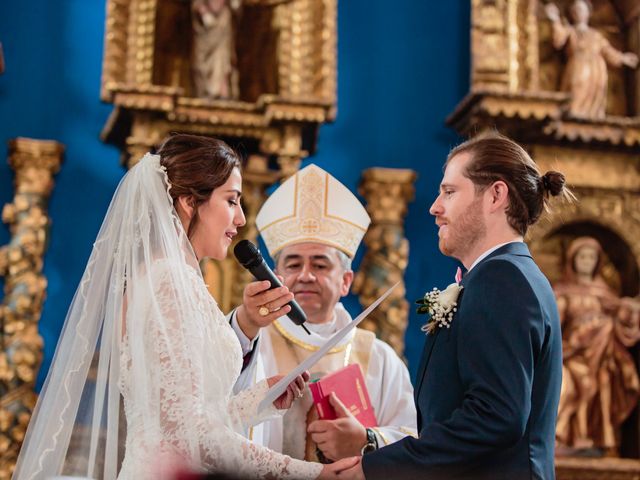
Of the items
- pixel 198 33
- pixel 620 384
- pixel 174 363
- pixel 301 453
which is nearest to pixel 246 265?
pixel 174 363

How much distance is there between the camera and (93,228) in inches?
213

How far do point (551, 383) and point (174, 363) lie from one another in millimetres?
978

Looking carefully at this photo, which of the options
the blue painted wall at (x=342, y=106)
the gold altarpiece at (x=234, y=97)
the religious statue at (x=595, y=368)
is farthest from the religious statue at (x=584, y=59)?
the gold altarpiece at (x=234, y=97)

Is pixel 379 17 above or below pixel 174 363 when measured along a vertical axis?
above

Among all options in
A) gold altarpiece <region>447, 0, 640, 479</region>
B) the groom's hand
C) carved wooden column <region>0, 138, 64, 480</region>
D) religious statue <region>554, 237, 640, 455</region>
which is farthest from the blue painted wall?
the groom's hand

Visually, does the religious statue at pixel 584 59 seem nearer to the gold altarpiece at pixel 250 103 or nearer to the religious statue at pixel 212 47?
the gold altarpiece at pixel 250 103

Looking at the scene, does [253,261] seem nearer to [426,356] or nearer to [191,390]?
[191,390]

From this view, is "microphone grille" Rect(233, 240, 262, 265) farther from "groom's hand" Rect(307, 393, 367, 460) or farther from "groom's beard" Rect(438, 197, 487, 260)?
"groom's hand" Rect(307, 393, 367, 460)

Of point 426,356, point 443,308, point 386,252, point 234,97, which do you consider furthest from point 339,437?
point 234,97

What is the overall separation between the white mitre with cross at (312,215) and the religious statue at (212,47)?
1361mm

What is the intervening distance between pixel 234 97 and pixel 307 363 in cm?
313

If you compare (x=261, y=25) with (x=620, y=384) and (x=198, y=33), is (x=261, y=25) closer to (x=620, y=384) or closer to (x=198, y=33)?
(x=198, y=33)

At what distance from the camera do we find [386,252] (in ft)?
17.7

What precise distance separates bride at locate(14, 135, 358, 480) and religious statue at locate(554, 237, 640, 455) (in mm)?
2858
